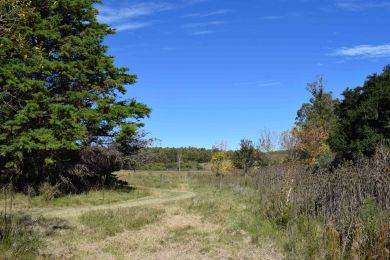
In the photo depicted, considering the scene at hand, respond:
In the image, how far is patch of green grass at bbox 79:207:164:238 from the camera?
519 inches

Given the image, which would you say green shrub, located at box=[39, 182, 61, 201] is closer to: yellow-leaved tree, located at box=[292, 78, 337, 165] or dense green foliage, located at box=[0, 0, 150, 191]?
dense green foliage, located at box=[0, 0, 150, 191]

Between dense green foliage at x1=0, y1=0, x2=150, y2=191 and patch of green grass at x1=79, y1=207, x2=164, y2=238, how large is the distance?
634 centimetres

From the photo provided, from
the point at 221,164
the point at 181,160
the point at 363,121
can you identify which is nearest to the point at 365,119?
the point at 363,121

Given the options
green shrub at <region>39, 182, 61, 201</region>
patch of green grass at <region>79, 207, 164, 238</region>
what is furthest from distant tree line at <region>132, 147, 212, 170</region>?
patch of green grass at <region>79, 207, 164, 238</region>

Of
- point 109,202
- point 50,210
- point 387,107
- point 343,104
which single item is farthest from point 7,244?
point 343,104

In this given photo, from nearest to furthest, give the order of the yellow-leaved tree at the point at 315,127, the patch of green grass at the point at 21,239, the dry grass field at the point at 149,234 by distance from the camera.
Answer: the patch of green grass at the point at 21,239, the dry grass field at the point at 149,234, the yellow-leaved tree at the point at 315,127

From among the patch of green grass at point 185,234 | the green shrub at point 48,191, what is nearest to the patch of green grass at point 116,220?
the patch of green grass at point 185,234

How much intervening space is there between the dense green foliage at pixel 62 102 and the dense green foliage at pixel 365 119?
37.8 ft

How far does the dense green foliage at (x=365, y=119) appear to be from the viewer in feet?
77.8

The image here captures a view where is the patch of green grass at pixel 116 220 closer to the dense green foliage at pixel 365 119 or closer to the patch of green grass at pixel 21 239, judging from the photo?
the patch of green grass at pixel 21 239

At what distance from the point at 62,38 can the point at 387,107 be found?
55.8 feet

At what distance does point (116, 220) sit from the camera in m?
14.6

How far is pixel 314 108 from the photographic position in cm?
5647

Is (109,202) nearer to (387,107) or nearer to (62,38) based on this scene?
(62,38)
